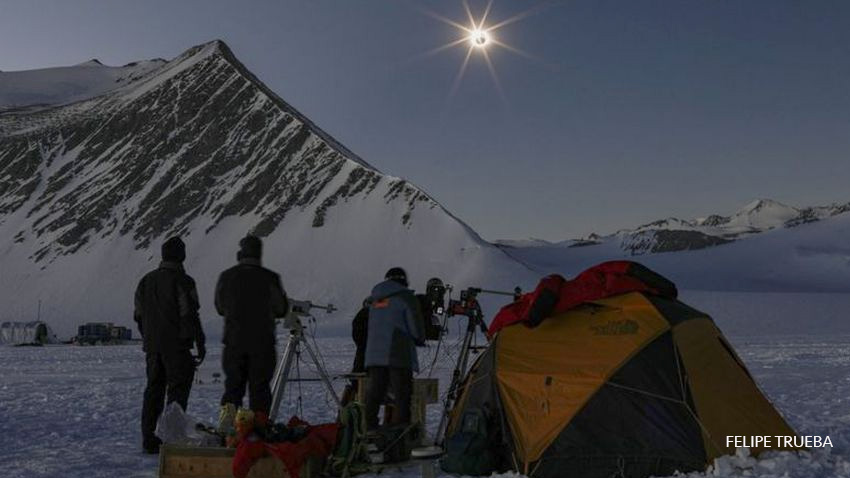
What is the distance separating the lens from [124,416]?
11.3 m

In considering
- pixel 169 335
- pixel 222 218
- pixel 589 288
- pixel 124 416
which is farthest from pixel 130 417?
pixel 222 218

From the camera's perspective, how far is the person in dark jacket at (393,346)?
745 cm

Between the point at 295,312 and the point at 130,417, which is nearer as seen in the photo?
the point at 295,312

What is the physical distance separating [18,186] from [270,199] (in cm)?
4322

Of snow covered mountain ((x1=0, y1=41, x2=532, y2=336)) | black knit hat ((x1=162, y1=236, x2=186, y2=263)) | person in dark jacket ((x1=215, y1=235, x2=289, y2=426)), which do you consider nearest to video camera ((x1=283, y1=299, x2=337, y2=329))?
person in dark jacket ((x1=215, y1=235, x2=289, y2=426))

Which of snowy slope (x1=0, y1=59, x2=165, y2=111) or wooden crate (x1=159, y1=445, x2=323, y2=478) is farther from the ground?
snowy slope (x1=0, y1=59, x2=165, y2=111)

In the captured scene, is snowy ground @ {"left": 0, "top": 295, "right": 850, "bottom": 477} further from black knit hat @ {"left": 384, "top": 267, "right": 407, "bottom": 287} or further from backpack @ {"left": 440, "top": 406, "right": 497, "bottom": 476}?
black knit hat @ {"left": 384, "top": 267, "right": 407, "bottom": 287}

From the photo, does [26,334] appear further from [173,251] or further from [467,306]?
[467,306]

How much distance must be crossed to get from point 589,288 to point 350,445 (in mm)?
2675

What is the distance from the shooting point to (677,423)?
255 inches

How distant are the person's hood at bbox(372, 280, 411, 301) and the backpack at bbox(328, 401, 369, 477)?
153 cm

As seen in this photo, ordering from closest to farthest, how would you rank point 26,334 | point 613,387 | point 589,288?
point 613,387 < point 589,288 < point 26,334

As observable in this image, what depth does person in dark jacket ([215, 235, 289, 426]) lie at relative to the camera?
23.7ft

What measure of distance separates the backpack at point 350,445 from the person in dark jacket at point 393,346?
106 centimetres
